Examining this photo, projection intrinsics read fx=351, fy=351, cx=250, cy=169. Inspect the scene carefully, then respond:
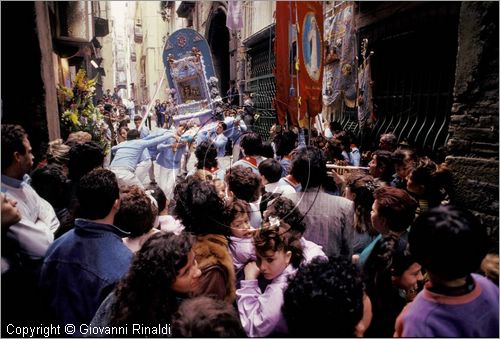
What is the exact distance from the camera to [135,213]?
7.50 ft

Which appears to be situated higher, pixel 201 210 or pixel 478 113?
pixel 478 113

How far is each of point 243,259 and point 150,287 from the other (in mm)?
770

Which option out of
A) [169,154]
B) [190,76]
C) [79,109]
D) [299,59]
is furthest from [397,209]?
[79,109]

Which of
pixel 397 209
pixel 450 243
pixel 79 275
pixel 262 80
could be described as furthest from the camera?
pixel 262 80

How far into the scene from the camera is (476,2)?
8.84ft

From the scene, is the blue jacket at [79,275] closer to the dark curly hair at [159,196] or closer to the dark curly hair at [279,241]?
the dark curly hair at [279,241]

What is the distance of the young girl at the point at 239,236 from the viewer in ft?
7.24

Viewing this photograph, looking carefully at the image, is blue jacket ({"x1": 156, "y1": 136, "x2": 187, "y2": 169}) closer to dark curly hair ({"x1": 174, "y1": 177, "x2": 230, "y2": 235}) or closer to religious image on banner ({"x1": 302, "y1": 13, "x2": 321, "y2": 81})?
religious image on banner ({"x1": 302, "y1": 13, "x2": 321, "y2": 81})

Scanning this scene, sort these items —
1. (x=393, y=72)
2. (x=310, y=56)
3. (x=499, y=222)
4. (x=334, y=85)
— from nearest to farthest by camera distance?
(x=499, y=222) → (x=310, y=56) → (x=393, y=72) → (x=334, y=85)

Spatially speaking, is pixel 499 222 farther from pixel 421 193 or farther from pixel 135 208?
pixel 135 208

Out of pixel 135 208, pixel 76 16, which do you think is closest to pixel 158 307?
pixel 135 208

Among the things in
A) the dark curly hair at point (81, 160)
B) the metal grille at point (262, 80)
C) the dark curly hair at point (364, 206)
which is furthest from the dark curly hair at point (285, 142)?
the metal grille at point (262, 80)

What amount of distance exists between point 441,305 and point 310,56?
210cm

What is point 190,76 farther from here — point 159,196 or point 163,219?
point 163,219
